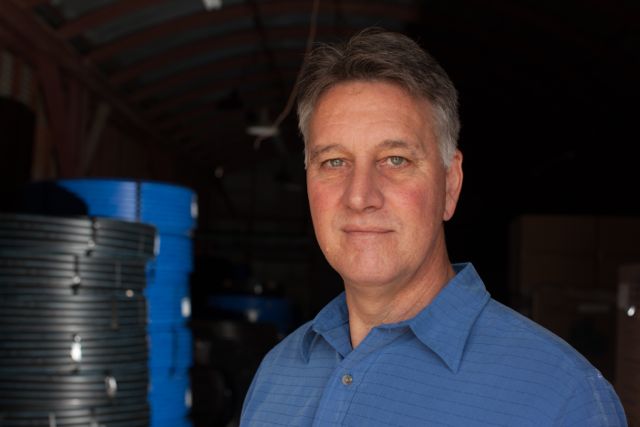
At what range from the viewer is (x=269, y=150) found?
27750 mm


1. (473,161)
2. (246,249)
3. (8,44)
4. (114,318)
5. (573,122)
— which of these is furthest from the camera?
(246,249)

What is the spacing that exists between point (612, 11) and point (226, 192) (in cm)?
2029

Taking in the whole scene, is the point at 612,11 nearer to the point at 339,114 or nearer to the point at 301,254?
the point at 339,114

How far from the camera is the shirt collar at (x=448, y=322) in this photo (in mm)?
1876

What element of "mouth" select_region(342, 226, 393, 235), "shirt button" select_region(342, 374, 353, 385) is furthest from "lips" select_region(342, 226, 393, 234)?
"shirt button" select_region(342, 374, 353, 385)

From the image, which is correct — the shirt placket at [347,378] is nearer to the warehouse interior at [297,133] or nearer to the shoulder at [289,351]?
the shoulder at [289,351]

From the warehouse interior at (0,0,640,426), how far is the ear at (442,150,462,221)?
1333 mm

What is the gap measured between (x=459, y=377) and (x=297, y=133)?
3544mm

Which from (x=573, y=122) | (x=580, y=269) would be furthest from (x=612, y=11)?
(x=573, y=122)

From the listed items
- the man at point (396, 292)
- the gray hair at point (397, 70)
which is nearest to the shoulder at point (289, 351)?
the man at point (396, 292)

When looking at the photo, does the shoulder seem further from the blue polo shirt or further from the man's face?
the man's face

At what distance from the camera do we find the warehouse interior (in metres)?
7.61

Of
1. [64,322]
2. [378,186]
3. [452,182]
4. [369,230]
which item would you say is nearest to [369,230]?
[369,230]

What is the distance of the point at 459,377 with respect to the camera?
1836 mm
